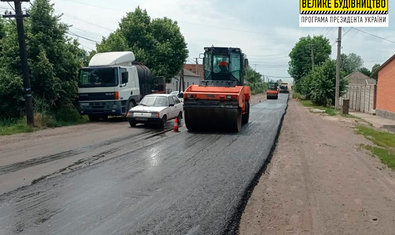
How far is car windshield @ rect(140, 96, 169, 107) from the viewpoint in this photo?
16891 millimetres

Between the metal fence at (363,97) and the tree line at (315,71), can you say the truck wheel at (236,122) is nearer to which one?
the metal fence at (363,97)

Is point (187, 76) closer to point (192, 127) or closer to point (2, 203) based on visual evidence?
point (192, 127)

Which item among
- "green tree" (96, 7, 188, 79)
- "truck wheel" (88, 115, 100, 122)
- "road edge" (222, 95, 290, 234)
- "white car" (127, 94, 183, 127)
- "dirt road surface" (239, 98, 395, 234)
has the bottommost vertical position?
"dirt road surface" (239, 98, 395, 234)

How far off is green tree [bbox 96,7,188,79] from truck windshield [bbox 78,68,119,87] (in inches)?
517

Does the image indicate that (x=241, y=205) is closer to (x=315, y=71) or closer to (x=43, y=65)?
(x=43, y=65)

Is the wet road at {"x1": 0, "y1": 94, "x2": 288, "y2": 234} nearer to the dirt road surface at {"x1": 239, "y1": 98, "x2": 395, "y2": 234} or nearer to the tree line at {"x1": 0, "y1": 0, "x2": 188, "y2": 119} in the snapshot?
the dirt road surface at {"x1": 239, "y1": 98, "x2": 395, "y2": 234}

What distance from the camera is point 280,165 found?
8938mm

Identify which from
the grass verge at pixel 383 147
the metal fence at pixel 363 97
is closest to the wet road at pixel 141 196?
the grass verge at pixel 383 147

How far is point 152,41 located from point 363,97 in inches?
811

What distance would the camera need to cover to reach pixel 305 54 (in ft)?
224

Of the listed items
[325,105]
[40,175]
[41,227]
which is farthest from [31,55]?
[325,105]

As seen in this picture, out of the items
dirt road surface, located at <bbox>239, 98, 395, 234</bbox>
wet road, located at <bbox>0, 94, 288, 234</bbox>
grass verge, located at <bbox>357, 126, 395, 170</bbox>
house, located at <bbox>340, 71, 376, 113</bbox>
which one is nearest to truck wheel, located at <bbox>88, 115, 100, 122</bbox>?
wet road, located at <bbox>0, 94, 288, 234</bbox>

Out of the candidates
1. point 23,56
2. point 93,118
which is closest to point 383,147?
point 93,118

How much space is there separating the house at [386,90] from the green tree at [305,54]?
35.4m
